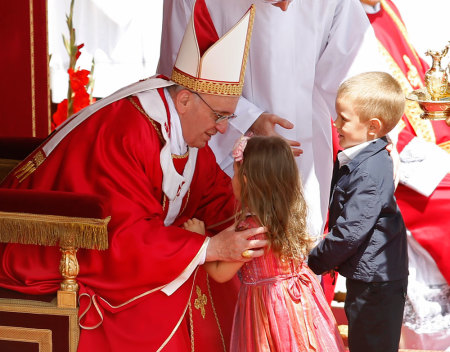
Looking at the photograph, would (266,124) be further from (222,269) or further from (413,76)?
(413,76)

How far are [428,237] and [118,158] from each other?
2035 mm

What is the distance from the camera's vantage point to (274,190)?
284 cm

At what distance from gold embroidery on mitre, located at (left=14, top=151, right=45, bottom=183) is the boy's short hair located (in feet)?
3.83

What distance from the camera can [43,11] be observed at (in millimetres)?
4375

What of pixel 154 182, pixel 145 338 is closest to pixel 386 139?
pixel 154 182

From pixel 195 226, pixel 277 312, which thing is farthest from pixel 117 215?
pixel 277 312

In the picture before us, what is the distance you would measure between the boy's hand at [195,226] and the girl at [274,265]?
207mm

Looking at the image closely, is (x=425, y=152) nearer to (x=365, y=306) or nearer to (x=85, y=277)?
(x=365, y=306)

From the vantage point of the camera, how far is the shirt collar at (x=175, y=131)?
10.0ft

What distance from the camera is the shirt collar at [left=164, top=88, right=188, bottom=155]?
120 inches

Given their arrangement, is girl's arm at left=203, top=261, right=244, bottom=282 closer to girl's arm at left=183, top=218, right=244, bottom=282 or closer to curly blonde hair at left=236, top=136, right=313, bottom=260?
girl's arm at left=183, top=218, right=244, bottom=282

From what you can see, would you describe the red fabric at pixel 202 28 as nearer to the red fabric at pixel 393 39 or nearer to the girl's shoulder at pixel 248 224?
Answer: the girl's shoulder at pixel 248 224

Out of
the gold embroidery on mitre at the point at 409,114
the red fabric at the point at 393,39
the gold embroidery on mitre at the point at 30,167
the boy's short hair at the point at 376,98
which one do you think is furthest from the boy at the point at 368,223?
the red fabric at the point at 393,39

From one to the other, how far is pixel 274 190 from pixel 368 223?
1.43 ft
